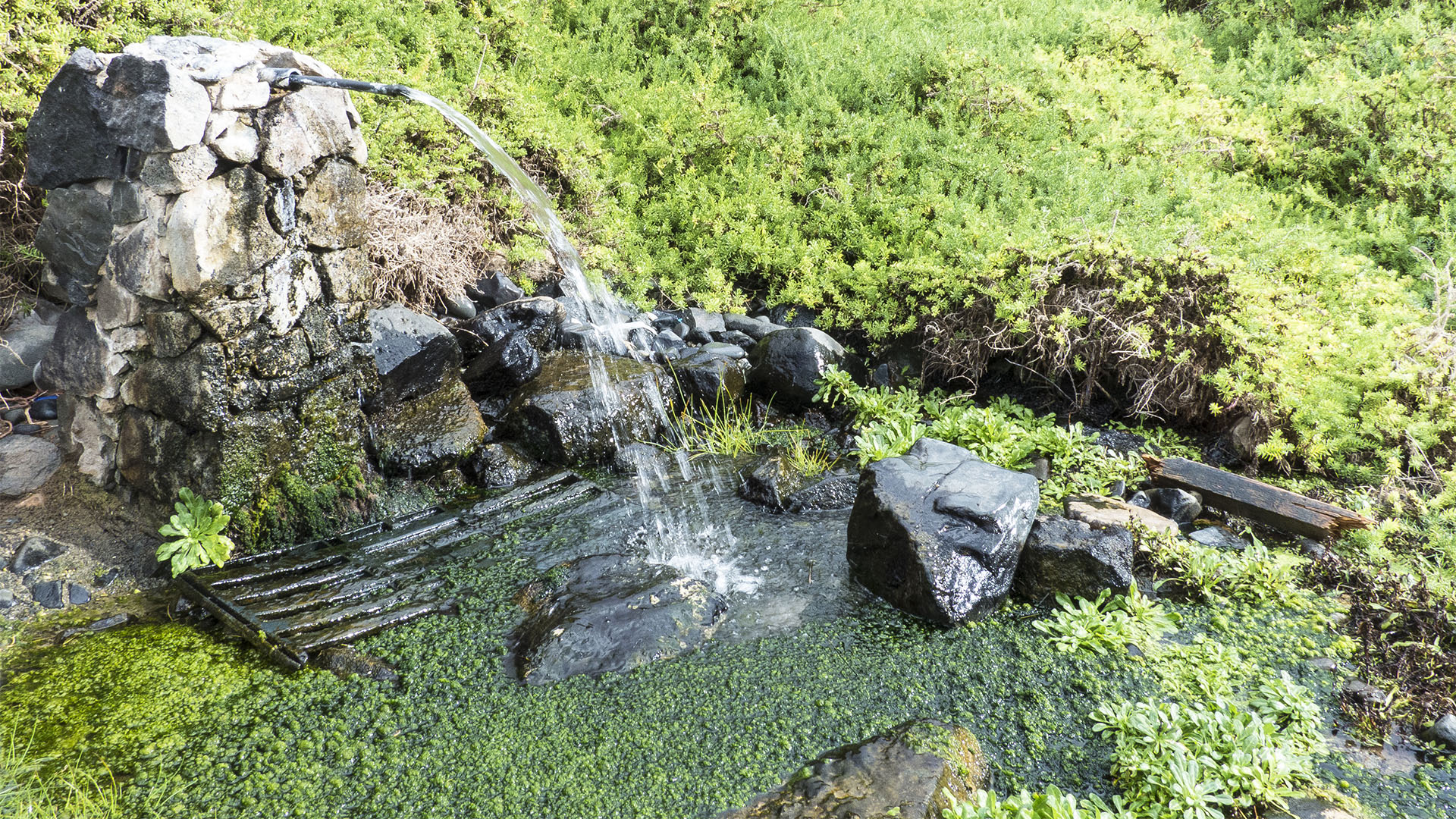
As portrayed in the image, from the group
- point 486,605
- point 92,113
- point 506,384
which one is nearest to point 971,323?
point 506,384

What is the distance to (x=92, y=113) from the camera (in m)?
3.89

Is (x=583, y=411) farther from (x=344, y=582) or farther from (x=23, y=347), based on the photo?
(x=23, y=347)

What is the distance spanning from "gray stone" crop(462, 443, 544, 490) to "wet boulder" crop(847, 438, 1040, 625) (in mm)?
2579

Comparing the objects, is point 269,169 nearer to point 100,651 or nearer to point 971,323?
point 100,651

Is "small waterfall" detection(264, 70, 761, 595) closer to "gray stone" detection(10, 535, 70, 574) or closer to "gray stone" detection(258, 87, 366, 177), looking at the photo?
"gray stone" detection(258, 87, 366, 177)

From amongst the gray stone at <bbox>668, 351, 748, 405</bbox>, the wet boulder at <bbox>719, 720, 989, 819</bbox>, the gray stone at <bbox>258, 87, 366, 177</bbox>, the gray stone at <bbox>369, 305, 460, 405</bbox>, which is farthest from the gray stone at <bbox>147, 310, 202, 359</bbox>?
the wet boulder at <bbox>719, 720, 989, 819</bbox>

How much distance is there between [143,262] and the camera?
4066 mm

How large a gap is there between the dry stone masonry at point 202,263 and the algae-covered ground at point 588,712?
1106 mm

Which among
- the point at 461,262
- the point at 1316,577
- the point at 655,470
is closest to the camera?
the point at 1316,577

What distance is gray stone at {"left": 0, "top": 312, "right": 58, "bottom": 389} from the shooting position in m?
4.98

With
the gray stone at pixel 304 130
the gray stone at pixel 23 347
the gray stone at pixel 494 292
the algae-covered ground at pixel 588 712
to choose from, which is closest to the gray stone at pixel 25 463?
the gray stone at pixel 23 347

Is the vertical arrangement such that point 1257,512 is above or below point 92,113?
below

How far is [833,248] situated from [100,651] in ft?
22.0

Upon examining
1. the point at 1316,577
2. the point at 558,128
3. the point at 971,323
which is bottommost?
the point at 1316,577
